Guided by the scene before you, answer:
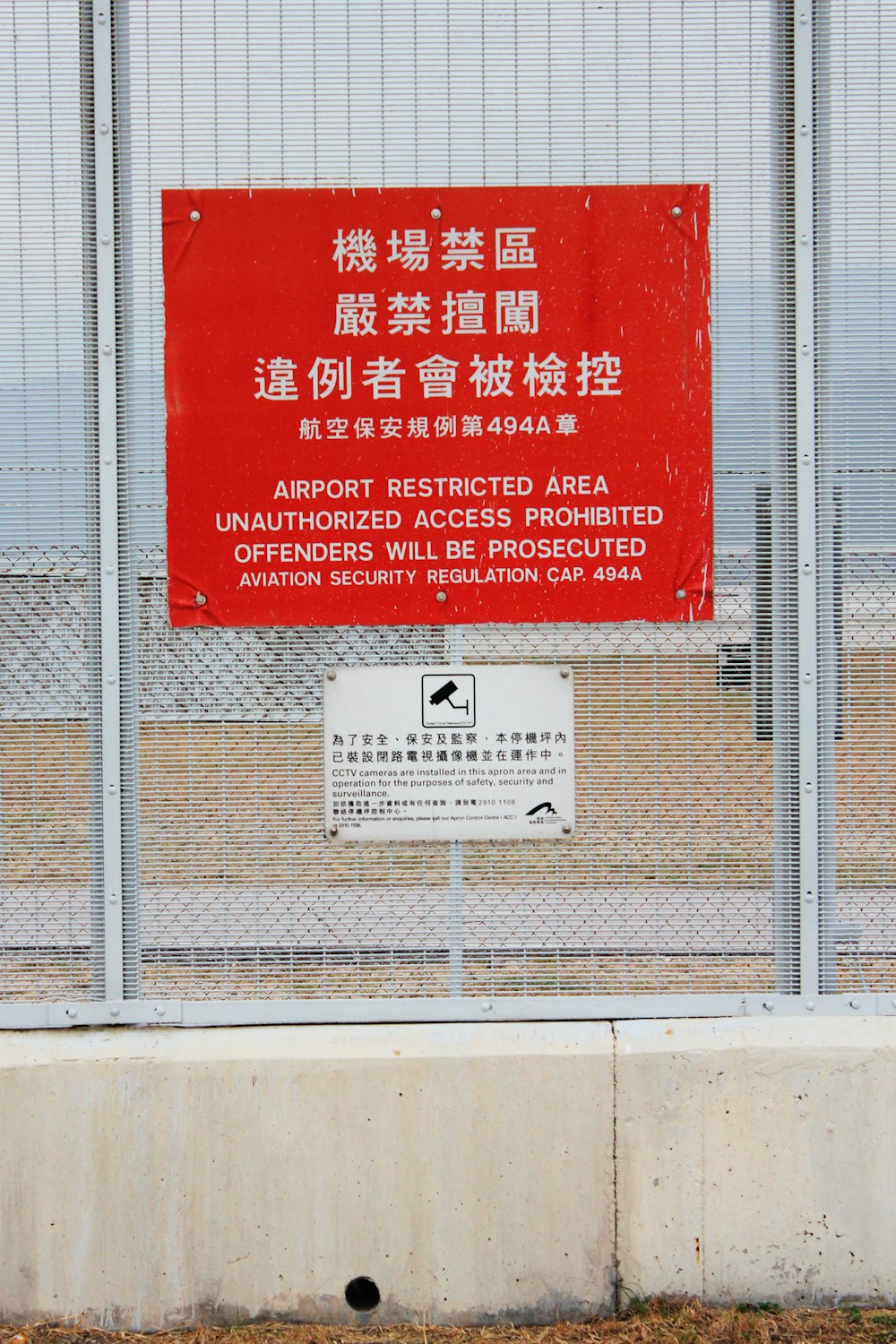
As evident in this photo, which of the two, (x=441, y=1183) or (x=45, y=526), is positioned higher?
(x=45, y=526)

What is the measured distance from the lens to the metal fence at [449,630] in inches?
152

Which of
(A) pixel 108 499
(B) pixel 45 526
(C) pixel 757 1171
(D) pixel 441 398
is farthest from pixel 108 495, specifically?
(C) pixel 757 1171

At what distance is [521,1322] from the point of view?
12.3ft

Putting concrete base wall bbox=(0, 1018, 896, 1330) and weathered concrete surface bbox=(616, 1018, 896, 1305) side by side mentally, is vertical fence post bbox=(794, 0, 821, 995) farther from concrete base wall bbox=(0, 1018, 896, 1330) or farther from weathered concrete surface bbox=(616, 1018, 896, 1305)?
concrete base wall bbox=(0, 1018, 896, 1330)

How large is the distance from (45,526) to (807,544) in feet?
8.05

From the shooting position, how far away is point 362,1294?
378 centimetres

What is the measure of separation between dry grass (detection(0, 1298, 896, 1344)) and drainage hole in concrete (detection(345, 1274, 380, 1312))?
0.20 feet

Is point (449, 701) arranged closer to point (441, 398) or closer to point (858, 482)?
point (441, 398)

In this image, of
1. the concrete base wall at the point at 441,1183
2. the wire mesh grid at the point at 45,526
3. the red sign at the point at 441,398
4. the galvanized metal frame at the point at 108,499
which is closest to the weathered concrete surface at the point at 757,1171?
the concrete base wall at the point at 441,1183

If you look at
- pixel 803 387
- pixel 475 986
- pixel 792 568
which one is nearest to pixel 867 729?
pixel 792 568

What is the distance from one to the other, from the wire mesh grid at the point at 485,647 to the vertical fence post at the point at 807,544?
57 mm

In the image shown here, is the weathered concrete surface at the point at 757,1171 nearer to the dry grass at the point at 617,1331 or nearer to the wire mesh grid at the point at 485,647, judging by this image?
the dry grass at the point at 617,1331

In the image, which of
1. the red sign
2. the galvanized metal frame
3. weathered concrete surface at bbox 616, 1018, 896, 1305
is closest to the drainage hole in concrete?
weathered concrete surface at bbox 616, 1018, 896, 1305

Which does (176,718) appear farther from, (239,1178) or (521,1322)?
(521,1322)
